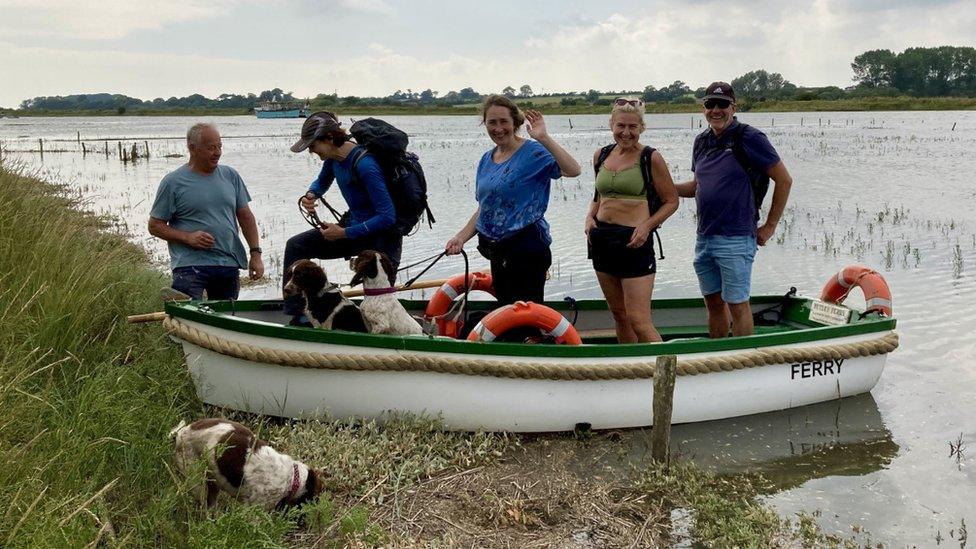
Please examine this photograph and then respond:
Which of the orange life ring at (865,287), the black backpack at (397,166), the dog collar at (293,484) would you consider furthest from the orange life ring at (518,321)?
the orange life ring at (865,287)

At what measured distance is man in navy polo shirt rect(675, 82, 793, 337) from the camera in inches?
221

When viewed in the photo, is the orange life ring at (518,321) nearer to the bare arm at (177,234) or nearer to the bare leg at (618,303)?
the bare leg at (618,303)

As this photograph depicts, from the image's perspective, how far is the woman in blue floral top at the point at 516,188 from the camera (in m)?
5.23

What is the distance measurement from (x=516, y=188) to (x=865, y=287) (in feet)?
11.3

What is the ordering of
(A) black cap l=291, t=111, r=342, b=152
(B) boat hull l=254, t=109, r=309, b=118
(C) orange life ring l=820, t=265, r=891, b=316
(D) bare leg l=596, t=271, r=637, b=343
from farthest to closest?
(B) boat hull l=254, t=109, r=309, b=118 < (C) orange life ring l=820, t=265, r=891, b=316 < (D) bare leg l=596, t=271, r=637, b=343 < (A) black cap l=291, t=111, r=342, b=152

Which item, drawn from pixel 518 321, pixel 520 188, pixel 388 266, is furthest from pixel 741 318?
pixel 388 266

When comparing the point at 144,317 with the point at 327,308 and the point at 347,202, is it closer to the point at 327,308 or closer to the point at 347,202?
the point at 327,308

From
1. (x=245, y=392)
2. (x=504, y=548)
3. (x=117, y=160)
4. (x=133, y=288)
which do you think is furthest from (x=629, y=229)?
(x=117, y=160)

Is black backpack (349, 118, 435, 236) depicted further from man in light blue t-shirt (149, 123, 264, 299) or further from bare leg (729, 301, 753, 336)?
bare leg (729, 301, 753, 336)

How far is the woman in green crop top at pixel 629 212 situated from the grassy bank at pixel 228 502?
43.5 inches

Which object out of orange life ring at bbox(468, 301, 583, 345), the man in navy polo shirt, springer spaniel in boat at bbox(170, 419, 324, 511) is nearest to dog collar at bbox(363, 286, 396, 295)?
orange life ring at bbox(468, 301, 583, 345)

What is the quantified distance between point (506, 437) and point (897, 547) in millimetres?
2385

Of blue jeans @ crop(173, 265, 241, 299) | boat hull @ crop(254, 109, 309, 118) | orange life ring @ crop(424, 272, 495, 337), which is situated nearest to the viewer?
blue jeans @ crop(173, 265, 241, 299)

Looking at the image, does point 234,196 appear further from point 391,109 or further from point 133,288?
point 391,109
